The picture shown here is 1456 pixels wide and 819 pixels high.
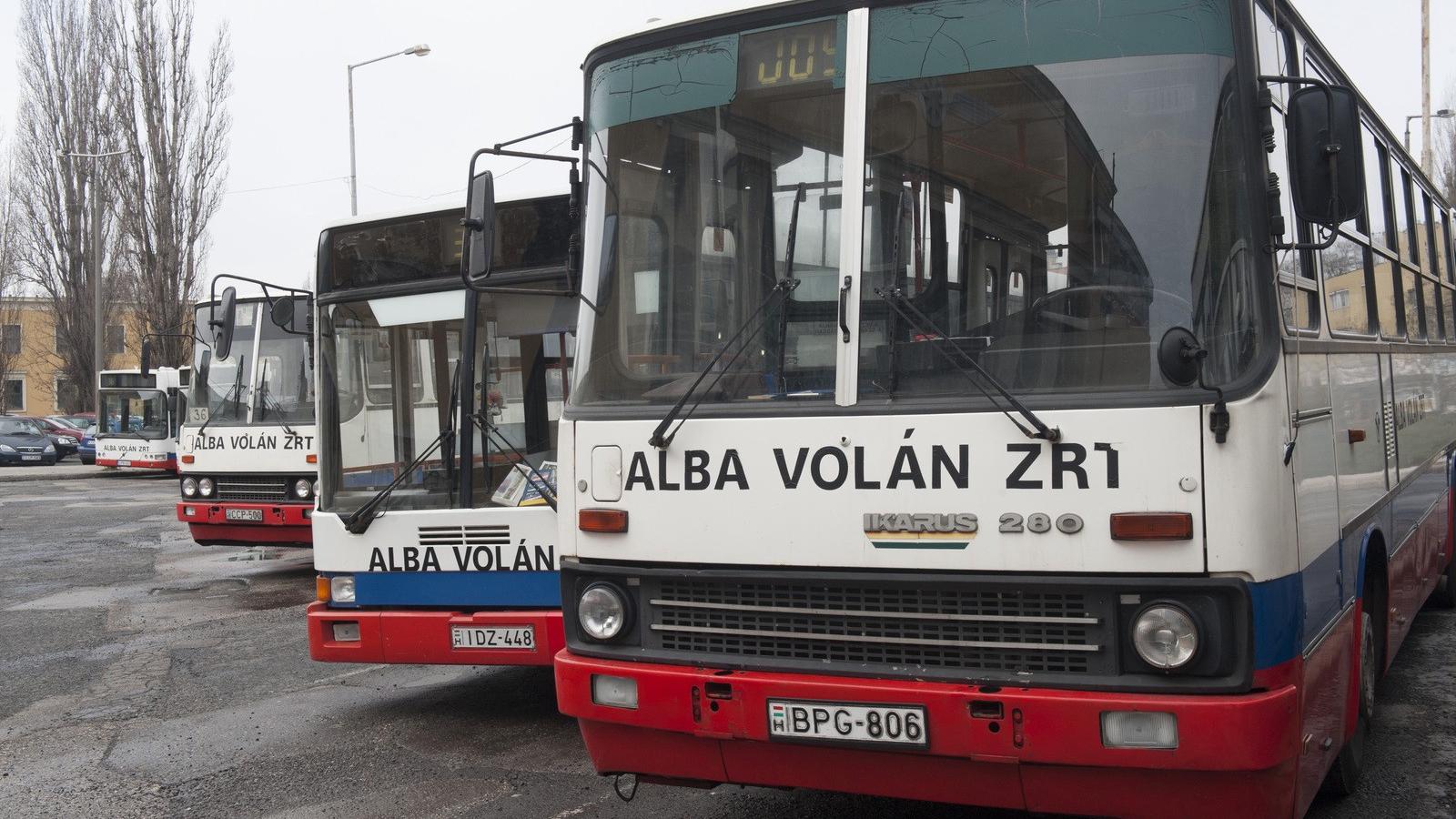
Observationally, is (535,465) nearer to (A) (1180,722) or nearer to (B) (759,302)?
(B) (759,302)

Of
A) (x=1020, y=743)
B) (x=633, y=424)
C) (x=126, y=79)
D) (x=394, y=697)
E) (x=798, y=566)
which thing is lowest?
(x=394, y=697)

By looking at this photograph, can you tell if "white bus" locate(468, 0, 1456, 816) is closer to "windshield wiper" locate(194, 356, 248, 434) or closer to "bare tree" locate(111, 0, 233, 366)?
"windshield wiper" locate(194, 356, 248, 434)

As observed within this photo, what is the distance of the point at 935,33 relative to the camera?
14.2ft

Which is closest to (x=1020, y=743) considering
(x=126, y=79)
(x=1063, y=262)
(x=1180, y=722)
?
(x=1180, y=722)

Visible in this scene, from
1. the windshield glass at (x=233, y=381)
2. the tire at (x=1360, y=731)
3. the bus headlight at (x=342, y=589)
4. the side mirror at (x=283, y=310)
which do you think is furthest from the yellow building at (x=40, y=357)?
the tire at (x=1360, y=731)

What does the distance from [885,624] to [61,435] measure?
1834 inches

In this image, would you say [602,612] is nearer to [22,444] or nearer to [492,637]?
[492,637]

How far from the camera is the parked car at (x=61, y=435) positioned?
44312 mm

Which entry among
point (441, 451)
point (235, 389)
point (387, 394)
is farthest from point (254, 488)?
point (441, 451)

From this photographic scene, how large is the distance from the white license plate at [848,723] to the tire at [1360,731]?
80.8 inches

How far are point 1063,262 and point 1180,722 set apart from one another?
1331 millimetres

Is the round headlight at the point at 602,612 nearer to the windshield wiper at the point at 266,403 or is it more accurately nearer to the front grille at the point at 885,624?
the front grille at the point at 885,624

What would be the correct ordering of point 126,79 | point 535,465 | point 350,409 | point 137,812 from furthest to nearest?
point 126,79
point 350,409
point 535,465
point 137,812

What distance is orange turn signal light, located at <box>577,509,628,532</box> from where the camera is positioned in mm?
4574
